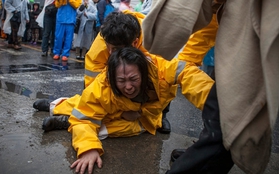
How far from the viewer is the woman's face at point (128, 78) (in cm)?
198

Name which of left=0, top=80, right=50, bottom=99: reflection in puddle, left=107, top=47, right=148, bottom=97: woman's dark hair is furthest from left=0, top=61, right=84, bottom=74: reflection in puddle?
left=107, top=47, right=148, bottom=97: woman's dark hair

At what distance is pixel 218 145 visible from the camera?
4.22 feet

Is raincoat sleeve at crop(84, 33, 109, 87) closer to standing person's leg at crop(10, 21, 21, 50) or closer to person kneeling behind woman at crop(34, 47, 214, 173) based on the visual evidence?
person kneeling behind woman at crop(34, 47, 214, 173)

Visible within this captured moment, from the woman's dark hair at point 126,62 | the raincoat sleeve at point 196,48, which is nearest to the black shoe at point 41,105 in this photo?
the woman's dark hair at point 126,62

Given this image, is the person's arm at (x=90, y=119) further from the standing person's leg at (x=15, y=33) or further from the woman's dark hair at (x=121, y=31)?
the standing person's leg at (x=15, y=33)

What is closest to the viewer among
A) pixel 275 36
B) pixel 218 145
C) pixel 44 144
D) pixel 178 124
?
pixel 275 36

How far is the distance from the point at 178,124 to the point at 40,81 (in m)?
2.20

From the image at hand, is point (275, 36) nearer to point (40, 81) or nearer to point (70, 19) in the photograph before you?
point (40, 81)

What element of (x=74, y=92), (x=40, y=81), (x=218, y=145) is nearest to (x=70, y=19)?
(x=40, y=81)

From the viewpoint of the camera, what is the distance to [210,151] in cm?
131

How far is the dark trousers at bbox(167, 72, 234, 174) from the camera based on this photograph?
1292 millimetres

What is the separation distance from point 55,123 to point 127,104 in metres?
0.57

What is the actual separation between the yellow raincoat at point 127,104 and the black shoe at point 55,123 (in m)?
0.18

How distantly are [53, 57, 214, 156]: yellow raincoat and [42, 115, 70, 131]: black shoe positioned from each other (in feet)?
0.59
